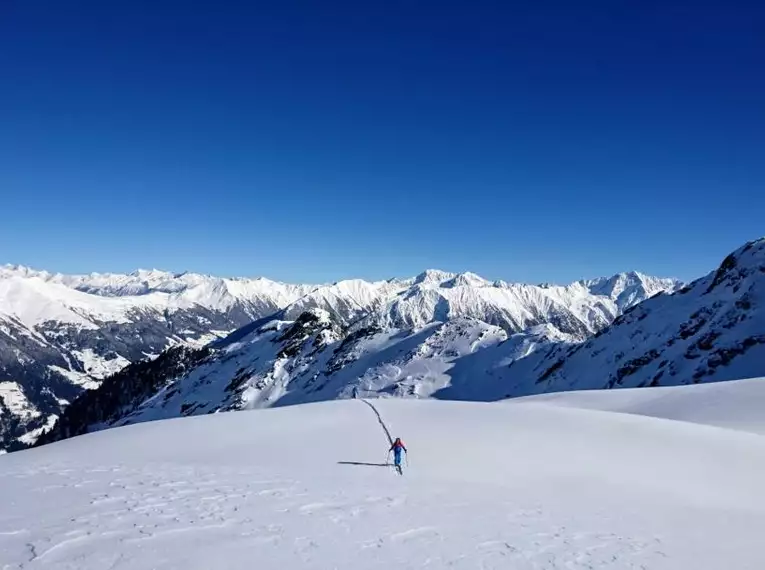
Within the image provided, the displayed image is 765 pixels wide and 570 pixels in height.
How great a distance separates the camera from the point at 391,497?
15672 mm

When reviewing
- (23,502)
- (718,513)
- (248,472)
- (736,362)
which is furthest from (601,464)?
(736,362)

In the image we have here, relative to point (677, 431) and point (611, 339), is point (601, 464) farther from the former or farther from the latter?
point (611, 339)

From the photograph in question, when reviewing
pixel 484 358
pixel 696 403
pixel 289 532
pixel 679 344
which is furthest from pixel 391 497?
pixel 484 358

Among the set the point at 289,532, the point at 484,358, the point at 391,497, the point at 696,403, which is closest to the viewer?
the point at 289,532

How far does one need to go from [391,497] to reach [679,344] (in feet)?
283

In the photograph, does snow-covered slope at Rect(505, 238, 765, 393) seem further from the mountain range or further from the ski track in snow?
the ski track in snow

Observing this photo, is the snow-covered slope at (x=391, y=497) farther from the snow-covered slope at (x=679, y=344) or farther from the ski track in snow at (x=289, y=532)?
the snow-covered slope at (x=679, y=344)

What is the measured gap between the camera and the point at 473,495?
16.3m

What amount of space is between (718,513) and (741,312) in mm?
83710

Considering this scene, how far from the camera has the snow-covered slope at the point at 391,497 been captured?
11.5 meters

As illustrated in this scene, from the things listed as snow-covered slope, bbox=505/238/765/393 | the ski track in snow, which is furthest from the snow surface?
snow-covered slope, bbox=505/238/765/393

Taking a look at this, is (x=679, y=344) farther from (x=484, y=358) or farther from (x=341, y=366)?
(x=341, y=366)

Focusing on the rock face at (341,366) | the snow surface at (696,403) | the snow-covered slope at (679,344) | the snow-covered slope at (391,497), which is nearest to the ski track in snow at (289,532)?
the snow-covered slope at (391,497)

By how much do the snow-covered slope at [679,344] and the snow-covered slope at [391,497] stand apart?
57602 millimetres
